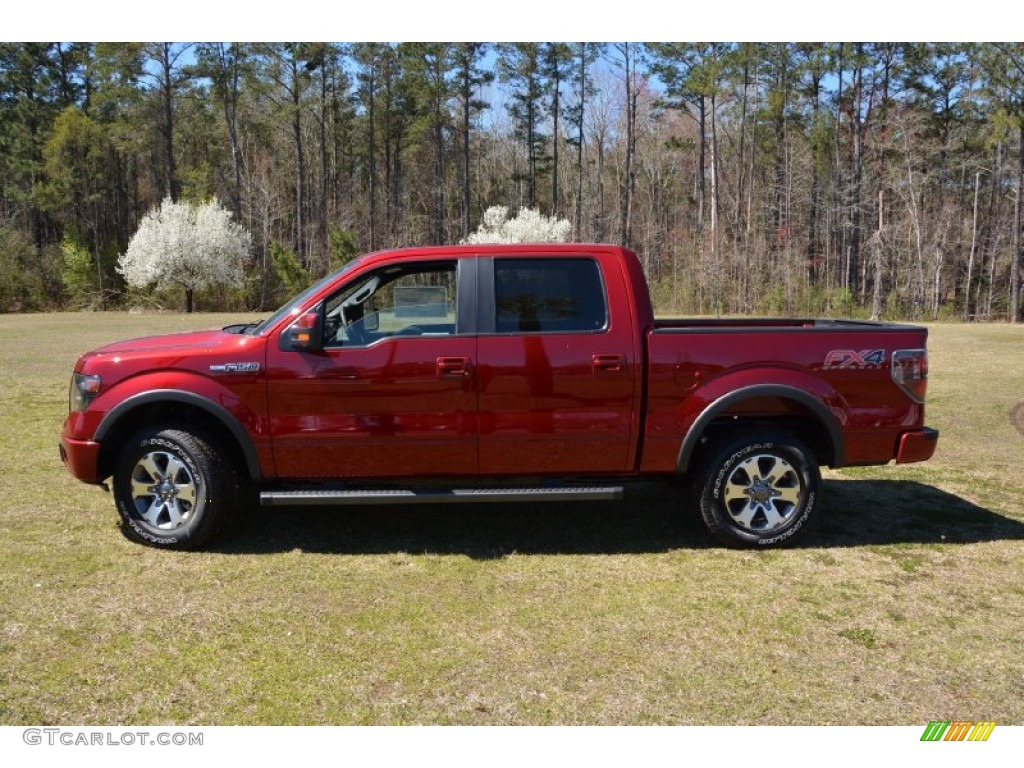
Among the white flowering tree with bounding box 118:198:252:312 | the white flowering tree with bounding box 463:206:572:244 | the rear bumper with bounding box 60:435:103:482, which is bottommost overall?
the rear bumper with bounding box 60:435:103:482

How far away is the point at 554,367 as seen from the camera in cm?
500

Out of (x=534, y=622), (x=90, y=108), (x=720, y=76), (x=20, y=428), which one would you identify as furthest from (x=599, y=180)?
(x=534, y=622)

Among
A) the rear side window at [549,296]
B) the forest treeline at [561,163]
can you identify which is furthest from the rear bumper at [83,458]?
the forest treeline at [561,163]

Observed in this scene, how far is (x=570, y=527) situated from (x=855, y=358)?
2.25m

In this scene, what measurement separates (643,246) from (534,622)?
53372 mm

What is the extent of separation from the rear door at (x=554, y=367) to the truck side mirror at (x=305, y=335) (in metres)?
1.01

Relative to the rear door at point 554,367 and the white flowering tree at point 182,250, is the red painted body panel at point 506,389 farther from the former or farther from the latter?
the white flowering tree at point 182,250

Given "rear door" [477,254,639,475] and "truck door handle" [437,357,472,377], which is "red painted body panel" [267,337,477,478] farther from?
"rear door" [477,254,639,475]

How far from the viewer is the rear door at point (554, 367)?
500 centimetres

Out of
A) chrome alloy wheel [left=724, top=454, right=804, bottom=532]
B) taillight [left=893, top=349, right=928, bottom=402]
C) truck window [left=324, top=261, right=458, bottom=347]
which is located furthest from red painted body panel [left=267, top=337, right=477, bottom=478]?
taillight [left=893, top=349, right=928, bottom=402]

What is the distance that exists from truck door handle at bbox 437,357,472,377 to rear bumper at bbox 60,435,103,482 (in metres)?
2.25

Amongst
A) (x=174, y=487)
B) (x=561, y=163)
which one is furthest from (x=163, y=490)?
(x=561, y=163)

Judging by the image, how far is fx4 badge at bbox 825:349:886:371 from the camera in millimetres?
5133

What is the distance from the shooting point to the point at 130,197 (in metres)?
58.1
